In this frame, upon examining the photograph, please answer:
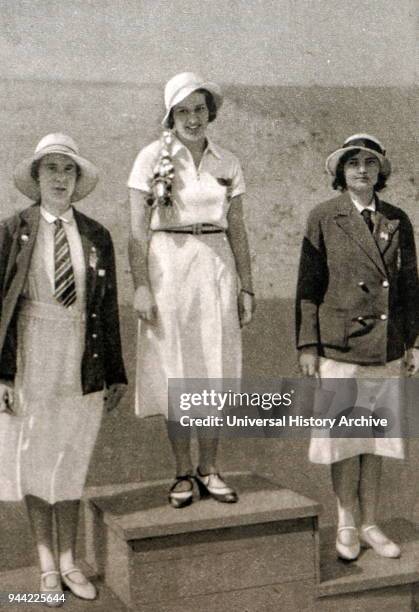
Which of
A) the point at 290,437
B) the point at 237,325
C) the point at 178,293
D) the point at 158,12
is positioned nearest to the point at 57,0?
the point at 158,12

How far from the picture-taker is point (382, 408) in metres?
3.96

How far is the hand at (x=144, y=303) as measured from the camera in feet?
11.9

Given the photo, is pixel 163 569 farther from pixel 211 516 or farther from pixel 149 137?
pixel 149 137

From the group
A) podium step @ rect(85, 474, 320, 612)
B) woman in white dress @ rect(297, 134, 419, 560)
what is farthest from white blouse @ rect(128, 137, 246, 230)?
podium step @ rect(85, 474, 320, 612)

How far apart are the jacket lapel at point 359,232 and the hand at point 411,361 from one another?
15.2 inches

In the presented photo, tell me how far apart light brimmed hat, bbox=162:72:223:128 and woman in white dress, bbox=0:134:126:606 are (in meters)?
0.44

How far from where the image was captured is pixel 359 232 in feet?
12.8

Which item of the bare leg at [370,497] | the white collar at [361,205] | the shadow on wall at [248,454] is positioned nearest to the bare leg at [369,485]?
the bare leg at [370,497]

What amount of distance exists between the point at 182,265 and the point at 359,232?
2.70 ft

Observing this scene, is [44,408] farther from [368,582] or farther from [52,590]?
[368,582]

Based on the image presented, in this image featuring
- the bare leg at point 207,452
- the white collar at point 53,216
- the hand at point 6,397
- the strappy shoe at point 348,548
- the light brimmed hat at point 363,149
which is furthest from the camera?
the light brimmed hat at point 363,149

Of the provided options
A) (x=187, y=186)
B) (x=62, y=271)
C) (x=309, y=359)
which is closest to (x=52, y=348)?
(x=62, y=271)

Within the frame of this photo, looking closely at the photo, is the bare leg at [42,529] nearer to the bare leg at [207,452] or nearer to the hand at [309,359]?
the bare leg at [207,452]

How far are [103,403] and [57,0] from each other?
164cm
